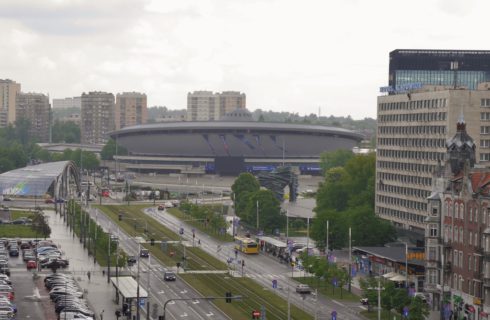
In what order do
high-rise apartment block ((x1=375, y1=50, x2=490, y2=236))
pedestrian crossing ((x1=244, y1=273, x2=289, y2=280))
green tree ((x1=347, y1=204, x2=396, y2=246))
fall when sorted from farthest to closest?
green tree ((x1=347, y1=204, x2=396, y2=246)) → high-rise apartment block ((x1=375, y1=50, x2=490, y2=236)) → pedestrian crossing ((x1=244, y1=273, x2=289, y2=280))

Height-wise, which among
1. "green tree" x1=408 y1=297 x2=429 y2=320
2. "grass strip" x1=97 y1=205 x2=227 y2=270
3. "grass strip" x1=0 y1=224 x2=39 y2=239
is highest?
"green tree" x1=408 y1=297 x2=429 y2=320

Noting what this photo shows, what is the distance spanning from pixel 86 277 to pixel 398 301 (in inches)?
1704

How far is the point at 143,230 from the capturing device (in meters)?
196

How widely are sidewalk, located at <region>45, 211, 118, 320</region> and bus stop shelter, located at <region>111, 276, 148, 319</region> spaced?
151cm

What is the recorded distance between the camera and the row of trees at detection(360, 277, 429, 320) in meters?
102

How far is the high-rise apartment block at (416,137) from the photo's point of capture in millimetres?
149750

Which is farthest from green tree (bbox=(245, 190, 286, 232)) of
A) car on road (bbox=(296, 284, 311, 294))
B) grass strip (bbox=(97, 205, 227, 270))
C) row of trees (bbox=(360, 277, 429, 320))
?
row of trees (bbox=(360, 277, 429, 320))

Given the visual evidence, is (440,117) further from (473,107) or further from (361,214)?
(361,214)

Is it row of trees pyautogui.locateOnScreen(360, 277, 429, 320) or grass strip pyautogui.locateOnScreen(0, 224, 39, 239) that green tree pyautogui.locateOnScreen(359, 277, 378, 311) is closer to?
row of trees pyautogui.locateOnScreen(360, 277, 429, 320)

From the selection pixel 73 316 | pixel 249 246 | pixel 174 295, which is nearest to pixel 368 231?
pixel 249 246

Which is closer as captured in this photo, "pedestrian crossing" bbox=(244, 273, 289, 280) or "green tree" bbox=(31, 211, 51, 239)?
"pedestrian crossing" bbox=(244, 273, 289, 280)

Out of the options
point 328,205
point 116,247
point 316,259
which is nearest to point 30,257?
point 116,247

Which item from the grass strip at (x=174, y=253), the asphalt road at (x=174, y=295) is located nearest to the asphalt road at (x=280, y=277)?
the grass strip at (x=174, y=253)

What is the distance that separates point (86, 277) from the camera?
13425cm
